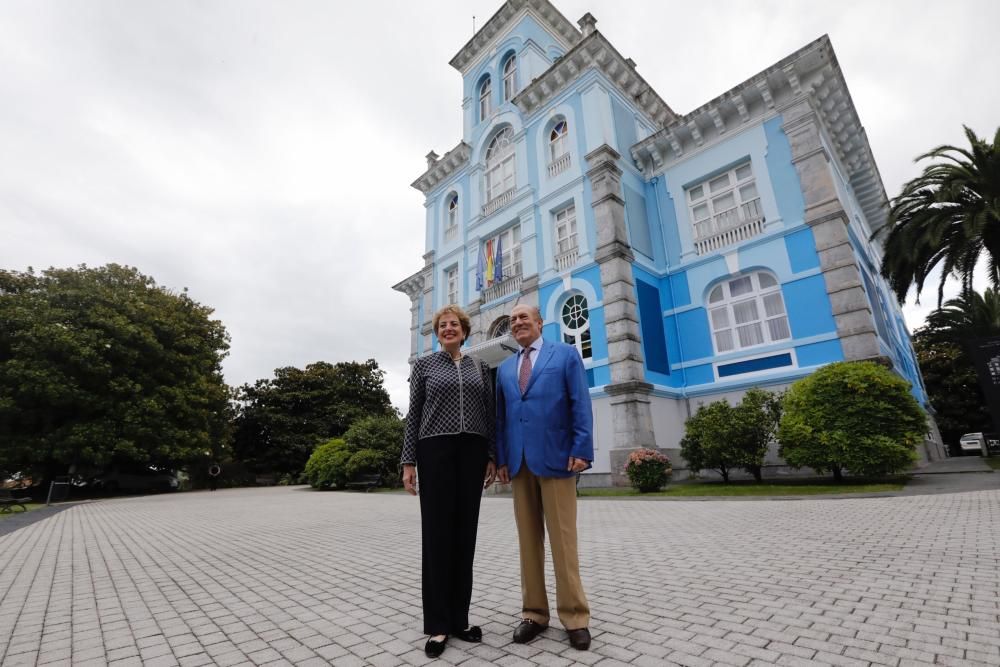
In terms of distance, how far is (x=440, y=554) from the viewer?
2.90m

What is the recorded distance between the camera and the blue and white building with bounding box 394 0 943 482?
13898 millimetres

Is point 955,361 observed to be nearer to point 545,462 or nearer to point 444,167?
point 444,167

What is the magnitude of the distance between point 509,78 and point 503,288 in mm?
11259

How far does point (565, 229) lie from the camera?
1848cm

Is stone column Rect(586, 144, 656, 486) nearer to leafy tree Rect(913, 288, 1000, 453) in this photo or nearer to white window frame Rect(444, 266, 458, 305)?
white window frame Rect(444, 266, 458, 305)

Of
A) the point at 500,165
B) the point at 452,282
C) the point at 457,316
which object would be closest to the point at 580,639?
the point at 457,316

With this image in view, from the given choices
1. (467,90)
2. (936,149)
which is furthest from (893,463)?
(467,90)

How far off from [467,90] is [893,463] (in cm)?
2428

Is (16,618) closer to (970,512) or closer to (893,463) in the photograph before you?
(970,512)

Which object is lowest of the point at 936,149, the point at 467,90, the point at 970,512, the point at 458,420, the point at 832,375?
the point at 970,512

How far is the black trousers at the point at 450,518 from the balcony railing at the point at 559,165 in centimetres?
1749

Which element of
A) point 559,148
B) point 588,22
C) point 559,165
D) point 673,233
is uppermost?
point 588,22

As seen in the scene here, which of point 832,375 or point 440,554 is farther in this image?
point 832,375

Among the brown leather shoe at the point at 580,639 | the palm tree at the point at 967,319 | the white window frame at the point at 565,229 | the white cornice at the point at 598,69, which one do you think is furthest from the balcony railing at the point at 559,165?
the palm tree at the point at 967,319
